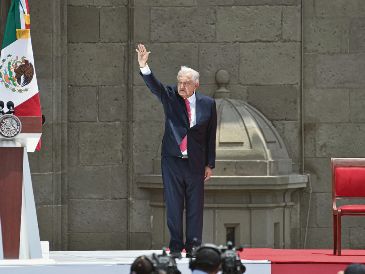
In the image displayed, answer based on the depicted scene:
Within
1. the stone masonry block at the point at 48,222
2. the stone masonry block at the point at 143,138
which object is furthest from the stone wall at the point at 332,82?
the stone masonry block at the point at 48,222

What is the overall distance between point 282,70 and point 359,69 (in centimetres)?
79

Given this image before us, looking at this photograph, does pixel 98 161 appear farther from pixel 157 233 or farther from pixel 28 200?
pixel 28 200

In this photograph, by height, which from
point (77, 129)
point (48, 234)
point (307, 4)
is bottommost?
point (48, 234)

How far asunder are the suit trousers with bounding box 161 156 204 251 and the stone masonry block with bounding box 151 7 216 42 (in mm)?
3895

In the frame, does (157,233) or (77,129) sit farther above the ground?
(77,129)

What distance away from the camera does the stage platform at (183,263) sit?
452 inches

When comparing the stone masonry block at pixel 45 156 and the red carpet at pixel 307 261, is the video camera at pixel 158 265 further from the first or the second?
the stone masonry block at pixel 45 156

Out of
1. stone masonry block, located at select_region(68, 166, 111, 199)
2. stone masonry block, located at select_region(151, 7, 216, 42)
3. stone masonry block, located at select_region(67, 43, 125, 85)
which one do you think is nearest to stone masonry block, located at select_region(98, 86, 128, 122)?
stone masonry block, located at select_region(67, 43, 125, 85)

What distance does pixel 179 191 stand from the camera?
40.0 feet

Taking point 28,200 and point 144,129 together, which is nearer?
point 28,200

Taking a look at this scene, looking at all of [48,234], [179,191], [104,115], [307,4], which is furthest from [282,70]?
[179,191]

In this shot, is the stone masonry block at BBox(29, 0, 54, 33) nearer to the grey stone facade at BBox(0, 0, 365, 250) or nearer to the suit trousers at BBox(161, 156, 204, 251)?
the grey stone facade at BBox(0, 0, 365, 250)

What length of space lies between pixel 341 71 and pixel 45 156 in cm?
313

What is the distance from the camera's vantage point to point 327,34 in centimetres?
1595
